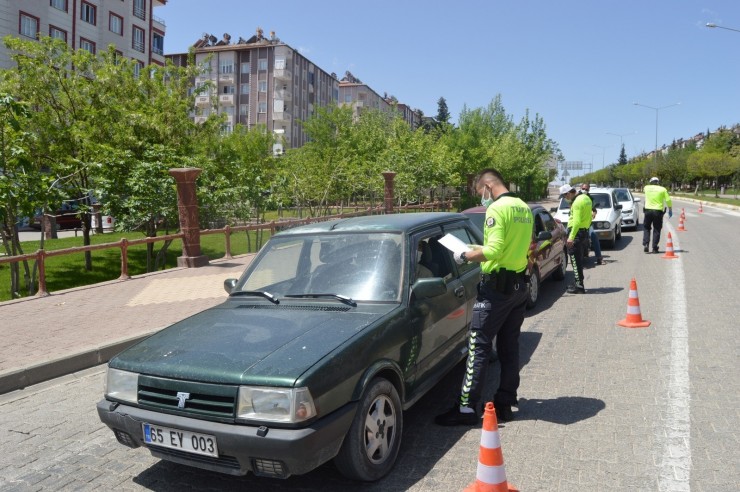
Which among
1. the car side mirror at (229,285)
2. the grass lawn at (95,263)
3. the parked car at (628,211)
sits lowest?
the grass lawn at (95,263)

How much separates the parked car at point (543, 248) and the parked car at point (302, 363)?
4.26 m

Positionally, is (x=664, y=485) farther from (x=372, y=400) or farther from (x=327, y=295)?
(x=327, y=295)

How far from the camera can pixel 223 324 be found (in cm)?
409

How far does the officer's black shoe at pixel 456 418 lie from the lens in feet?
14.8

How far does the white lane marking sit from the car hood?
2.00 metres

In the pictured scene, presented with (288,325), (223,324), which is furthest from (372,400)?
(223,324)

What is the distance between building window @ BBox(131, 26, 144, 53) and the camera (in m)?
49.5

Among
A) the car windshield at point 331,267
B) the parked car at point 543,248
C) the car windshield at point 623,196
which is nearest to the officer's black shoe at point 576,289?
the parked car at point 543,248

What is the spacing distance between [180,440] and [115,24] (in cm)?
5075

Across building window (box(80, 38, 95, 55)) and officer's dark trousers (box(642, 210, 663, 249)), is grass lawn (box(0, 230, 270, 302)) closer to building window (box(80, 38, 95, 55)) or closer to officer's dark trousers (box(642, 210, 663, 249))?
officer's dark trousers (box(642, 210, 663, 249))

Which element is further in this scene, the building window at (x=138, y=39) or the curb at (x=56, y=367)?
the building window at (x=138, y=39)

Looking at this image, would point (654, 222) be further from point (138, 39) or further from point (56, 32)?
point (138, 39)

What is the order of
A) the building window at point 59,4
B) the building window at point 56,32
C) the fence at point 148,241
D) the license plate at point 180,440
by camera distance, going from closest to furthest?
the license plate at point 180,440, the fence at point 148,241, the building window at point 56,32, the building window at point 59,4

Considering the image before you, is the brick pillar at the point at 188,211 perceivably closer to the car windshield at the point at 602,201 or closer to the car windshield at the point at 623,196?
the car windshield at the point at 602,201
